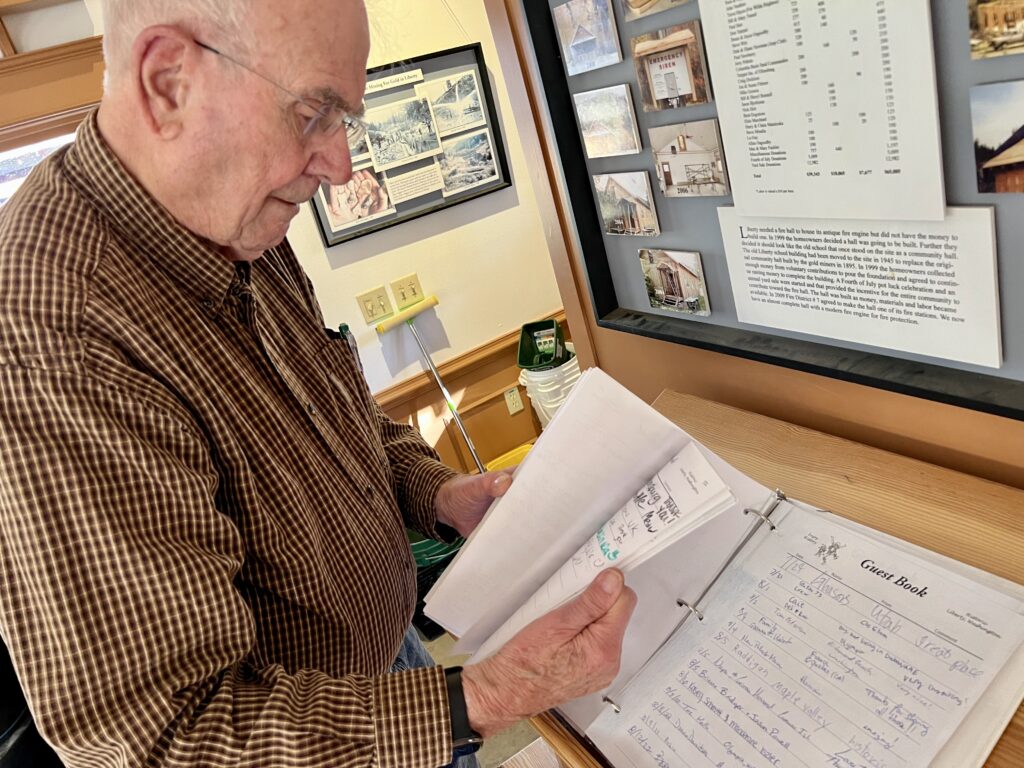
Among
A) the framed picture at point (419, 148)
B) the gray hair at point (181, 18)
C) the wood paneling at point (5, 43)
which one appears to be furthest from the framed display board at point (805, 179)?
the wood paneling at point (5, 43)

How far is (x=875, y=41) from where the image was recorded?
653 mm

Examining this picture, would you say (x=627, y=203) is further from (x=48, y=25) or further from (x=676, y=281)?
(x=48, y=25)

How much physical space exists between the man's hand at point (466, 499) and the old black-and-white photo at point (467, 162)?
6.34 feet

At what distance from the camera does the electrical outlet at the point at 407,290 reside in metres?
2.79

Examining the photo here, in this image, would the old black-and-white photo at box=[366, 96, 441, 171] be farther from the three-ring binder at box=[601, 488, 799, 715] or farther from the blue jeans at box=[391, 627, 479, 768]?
the three-ring binder at box=[601, 488, 799, 715]

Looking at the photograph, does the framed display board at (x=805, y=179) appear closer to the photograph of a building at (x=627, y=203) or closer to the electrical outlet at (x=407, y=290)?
the photograph of a building at (x=627, y=203)

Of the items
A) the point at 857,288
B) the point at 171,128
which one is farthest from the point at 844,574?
the point at 171,128

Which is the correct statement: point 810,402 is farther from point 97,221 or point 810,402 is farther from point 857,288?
point 97,221

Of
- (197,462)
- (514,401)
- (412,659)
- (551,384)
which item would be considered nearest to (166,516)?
(197,462)

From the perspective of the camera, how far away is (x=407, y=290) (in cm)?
281

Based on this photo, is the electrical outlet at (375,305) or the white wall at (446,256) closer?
the white wall at (446,256)

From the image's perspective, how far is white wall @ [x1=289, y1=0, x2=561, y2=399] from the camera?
103 inches

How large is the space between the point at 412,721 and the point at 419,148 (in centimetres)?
236

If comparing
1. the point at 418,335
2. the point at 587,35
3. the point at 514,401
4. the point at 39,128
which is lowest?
the point at 514,401
